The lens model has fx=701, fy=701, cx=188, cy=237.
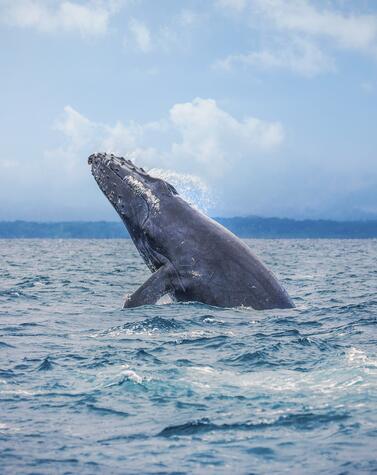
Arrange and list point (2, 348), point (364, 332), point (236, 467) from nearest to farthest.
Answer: point (236, 467)
point (2, 348)
point (364, 332)

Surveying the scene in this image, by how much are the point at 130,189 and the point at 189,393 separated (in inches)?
250

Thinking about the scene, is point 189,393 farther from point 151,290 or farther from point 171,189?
point 171,189

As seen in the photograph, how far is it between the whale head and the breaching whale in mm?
19

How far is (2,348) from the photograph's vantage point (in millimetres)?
10312

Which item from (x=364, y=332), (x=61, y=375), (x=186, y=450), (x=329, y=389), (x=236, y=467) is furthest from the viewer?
(x=364, y=332)

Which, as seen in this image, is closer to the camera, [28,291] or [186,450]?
[186,450]

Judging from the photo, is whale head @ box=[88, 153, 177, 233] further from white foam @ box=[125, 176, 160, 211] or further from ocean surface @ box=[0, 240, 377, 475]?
ocean surface @ box=[0, 240, 377, 475]

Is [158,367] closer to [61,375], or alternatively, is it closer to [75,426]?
[61,375]

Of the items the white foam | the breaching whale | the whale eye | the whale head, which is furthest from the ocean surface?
the whale eye

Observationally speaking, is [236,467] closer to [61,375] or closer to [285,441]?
[285,441]

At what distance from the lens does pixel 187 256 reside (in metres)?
12.2

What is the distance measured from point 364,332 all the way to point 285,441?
239 inches

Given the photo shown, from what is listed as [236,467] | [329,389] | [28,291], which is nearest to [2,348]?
[329,389]

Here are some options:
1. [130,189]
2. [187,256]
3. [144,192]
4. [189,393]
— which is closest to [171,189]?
[144,192]
